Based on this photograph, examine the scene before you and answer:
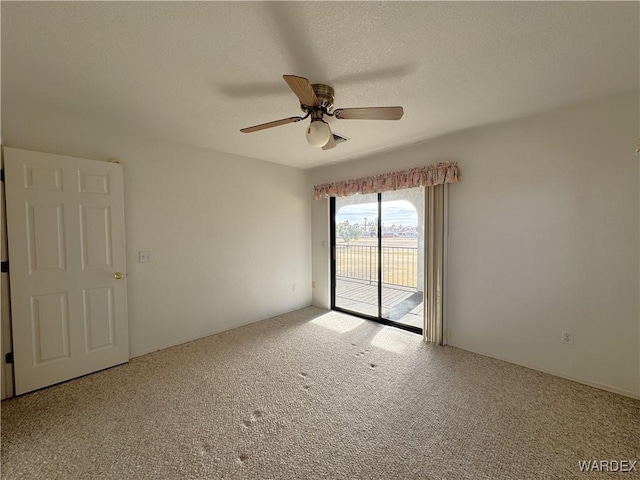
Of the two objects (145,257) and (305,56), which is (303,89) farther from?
(145,257)

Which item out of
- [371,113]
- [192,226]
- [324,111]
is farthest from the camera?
[192,226]

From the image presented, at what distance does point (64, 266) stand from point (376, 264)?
350 centimetres

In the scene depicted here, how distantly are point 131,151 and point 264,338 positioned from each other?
8.25 feet

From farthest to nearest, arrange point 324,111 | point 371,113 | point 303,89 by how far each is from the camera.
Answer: point 324,111
point 371,113
point 303,89

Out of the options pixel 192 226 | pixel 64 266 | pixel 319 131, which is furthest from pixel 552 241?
pixel 64 266

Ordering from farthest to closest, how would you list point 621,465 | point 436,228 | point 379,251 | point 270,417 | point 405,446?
point 379,251 → point 436,228 → point 270,417 → point 405,446 → point 621,465

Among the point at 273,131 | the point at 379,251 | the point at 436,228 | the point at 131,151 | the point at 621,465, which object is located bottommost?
the point at 621,465

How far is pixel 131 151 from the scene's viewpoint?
102 inches

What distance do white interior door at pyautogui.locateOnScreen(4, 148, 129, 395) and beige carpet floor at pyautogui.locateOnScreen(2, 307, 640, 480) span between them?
0.78ft

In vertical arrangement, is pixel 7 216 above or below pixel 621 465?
above

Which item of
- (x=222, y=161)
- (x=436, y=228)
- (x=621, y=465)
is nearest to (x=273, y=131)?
(x=222, y=161)

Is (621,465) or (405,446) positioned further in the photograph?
(405,446)

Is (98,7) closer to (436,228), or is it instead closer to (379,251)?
(436,228)

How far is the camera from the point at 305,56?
1.51 metres
